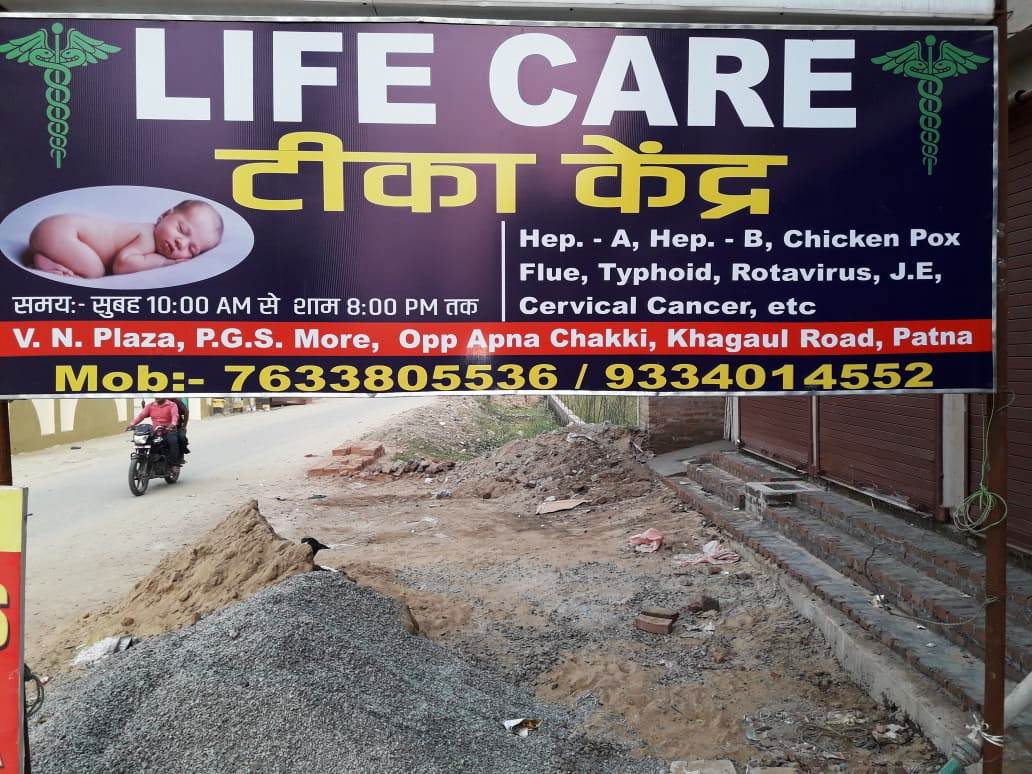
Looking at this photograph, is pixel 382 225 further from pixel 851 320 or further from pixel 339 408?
pixel 339 408

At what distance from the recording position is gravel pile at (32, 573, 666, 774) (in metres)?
3.04

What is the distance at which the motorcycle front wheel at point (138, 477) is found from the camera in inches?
417

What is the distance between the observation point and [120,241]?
2.64 meters

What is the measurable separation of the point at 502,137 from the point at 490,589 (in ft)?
14.8

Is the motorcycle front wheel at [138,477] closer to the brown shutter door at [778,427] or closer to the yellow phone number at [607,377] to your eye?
the brown shutter door at [778,427]

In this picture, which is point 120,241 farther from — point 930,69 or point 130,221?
point 930,69

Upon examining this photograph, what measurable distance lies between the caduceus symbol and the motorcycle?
10.5 meters

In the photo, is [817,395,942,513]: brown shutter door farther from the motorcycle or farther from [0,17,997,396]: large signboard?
the motorcycle

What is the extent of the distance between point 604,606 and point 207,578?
2922 millimetres

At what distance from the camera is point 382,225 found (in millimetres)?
2689

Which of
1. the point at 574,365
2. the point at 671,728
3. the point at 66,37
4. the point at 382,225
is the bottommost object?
the point at 671,728

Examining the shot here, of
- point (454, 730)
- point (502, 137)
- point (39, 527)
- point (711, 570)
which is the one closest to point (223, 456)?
point (39, 527)

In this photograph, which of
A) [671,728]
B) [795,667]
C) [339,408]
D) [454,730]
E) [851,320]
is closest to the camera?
[851,320]

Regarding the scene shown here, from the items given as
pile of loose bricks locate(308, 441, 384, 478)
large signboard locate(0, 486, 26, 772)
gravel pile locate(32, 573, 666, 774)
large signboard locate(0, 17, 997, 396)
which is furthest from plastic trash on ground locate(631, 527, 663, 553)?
pile of loose bricks locate(308, 441, 384, 478)
